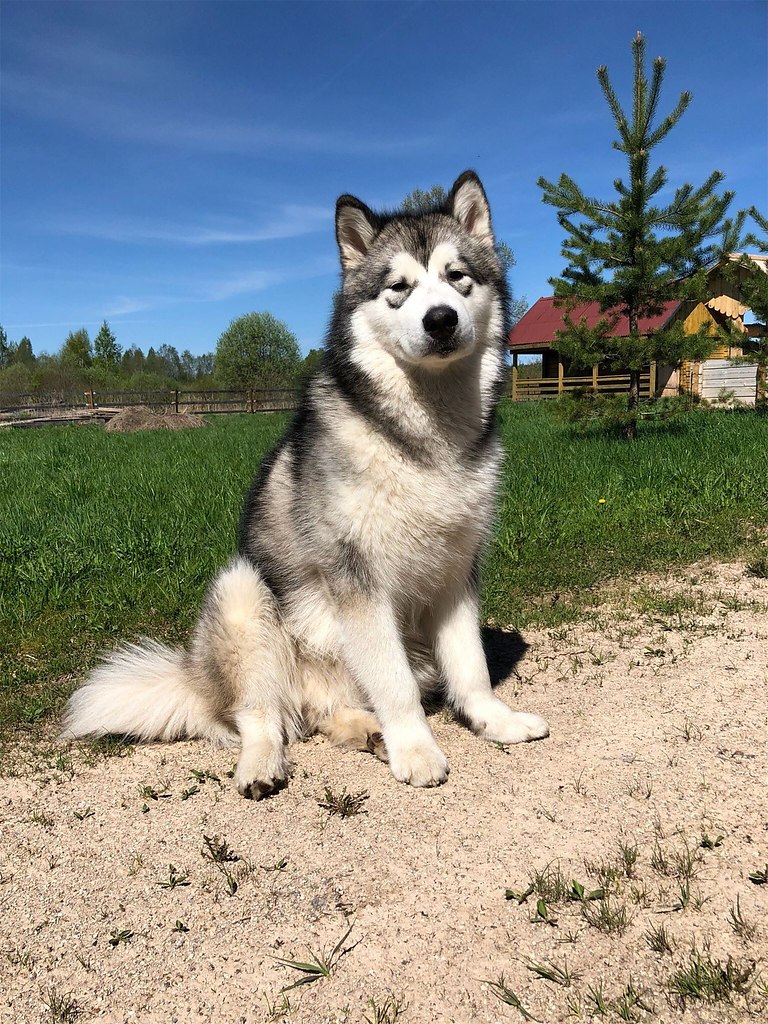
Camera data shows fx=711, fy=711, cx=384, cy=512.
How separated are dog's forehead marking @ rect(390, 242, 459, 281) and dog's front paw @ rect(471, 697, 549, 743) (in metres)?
1.78

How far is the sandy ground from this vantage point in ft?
5.66

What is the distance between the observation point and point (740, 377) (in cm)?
2403

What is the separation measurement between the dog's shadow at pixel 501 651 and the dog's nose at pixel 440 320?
5.92 feet

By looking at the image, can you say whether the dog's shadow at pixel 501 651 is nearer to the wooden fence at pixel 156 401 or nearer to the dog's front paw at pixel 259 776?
the dog's front paw at pixel 259 776

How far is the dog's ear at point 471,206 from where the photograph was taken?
305cm

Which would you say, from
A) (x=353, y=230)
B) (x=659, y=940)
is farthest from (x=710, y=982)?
(x=353, y=230)

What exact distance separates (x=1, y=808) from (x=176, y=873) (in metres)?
0.85

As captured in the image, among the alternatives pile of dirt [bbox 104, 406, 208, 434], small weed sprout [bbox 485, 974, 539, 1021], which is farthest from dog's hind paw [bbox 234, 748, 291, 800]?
pile of dirt [bbox 104, 406, 208, 434]

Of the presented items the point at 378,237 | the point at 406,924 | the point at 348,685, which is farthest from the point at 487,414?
the point at 406,924

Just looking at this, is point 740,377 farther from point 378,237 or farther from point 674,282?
point 378,237

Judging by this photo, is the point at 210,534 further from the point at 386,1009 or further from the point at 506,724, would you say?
the point at 386,1009

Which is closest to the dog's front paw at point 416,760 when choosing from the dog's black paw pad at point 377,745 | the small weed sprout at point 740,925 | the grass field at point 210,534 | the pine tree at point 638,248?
the dog's black paw pad at point 377,745

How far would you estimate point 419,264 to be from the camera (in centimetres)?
279

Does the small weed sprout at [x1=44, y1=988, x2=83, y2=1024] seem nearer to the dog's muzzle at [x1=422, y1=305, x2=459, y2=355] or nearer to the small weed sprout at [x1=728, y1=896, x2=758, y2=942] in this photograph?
the small weed sprout at [x1=728, y1=896, x2=758, y2=942]
